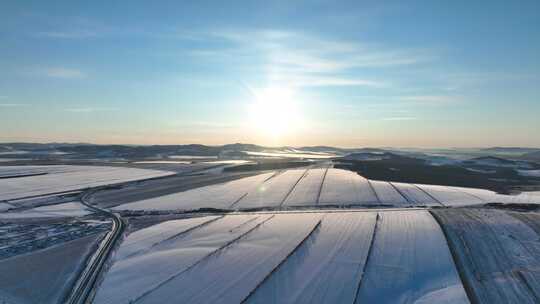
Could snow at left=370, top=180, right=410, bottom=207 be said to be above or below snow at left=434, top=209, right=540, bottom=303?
above

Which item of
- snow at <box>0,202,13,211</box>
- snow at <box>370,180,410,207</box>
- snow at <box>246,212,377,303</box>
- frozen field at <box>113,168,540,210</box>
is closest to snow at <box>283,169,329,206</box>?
frozen field at <box>113,168,540,210</box>

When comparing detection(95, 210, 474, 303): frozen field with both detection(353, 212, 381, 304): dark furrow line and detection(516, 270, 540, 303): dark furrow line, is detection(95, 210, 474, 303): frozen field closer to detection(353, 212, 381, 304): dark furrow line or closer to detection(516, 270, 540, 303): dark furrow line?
detection(353, 212, 381, 304): dark furrow line

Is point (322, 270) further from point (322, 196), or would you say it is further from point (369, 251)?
point (322, 196)

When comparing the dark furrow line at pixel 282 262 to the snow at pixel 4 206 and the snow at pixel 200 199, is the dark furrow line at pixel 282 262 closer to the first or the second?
the snow at pixel 200 199

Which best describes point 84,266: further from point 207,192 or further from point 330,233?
point 207,192

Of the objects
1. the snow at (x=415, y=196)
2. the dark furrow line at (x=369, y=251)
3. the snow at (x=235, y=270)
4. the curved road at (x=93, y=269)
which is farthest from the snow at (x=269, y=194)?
the snow at (x=415, y=196)
